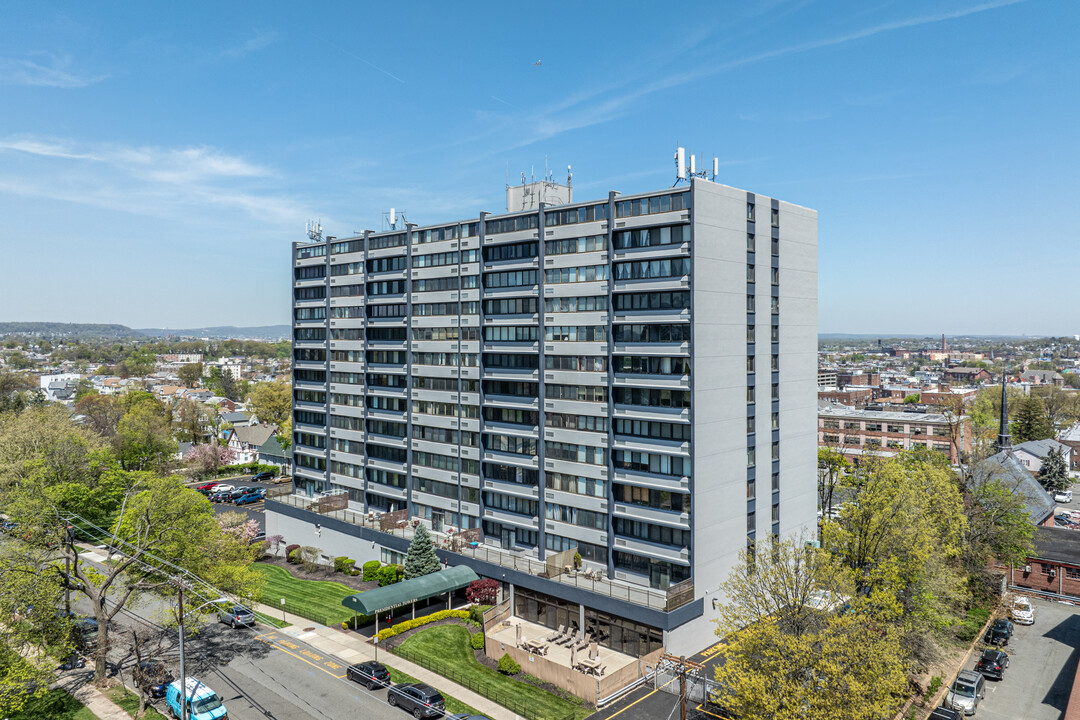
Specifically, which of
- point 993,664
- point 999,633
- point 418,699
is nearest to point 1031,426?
point 999,633

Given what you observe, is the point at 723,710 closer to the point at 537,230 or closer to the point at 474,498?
the point at 474,498

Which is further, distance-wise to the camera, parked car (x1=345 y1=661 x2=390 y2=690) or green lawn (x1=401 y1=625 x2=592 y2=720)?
parked car (x1=345 y1=661 x2=390 y2=690)

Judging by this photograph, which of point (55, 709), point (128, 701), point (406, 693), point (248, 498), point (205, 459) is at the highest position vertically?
point (205, 459)

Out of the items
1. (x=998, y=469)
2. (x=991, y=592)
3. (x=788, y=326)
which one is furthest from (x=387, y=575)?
(x=998, y=469)

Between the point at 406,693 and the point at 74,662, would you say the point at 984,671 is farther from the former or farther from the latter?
the point at 74,662

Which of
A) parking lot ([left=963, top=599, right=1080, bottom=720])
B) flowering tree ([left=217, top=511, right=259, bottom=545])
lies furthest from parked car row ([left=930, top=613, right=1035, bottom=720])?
flowering tree ([left=217, top=511, right=259, bottom=545])

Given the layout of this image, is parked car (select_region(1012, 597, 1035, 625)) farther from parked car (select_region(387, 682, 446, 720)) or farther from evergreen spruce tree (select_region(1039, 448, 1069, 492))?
evergreen spruce tree (select_region(1039, 448, 1069, 492))
